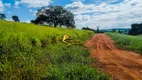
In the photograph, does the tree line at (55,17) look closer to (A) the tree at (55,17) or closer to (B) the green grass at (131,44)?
→ (A) the tree at (55,17)

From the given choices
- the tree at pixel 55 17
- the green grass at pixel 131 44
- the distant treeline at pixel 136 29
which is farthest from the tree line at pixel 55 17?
the green grass at pixel 131 44

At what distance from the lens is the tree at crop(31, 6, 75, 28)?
79169 millimetres

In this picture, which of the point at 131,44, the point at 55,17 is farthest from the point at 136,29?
the point at 131,44

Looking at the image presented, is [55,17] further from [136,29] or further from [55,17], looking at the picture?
[136,29]

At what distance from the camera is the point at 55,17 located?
79.7 m

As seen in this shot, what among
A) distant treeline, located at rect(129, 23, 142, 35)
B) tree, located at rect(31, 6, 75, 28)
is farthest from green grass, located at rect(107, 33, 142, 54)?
distant treeline, located at rect(129, 23, 142, 35)

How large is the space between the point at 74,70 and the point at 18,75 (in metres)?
2.23

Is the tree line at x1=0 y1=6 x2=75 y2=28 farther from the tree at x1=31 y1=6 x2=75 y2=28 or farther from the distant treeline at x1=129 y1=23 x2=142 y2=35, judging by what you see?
the distant treeline at x1=129 y1=23 x2=142 y2=35

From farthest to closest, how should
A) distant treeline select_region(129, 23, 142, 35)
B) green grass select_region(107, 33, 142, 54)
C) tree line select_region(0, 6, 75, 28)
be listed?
distant treeline select_region(129, 23, 142, 35), tree line select_region(0, 6, 75, 28), green grass select_region(107, 33, 142, 54)

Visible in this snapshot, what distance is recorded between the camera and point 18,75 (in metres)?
8.30

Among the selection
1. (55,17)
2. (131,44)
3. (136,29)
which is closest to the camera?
(131,44)

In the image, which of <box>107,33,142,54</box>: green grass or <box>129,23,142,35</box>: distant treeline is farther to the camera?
<box>129,23,142,35</box>: distant treeline

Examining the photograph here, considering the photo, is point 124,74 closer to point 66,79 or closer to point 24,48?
point 66,79

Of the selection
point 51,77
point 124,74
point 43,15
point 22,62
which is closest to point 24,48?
point 22,62
